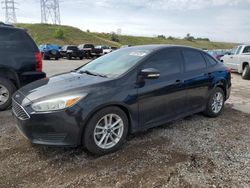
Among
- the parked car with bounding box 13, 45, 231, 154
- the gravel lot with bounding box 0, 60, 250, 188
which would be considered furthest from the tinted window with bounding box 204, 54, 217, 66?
the gravel lot with bounding box 0, 60, 250, 188

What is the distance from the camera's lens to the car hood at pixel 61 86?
342 cm

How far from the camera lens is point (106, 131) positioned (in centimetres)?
359

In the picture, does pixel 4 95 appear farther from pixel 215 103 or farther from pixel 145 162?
pixel 215 103

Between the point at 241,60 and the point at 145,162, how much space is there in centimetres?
1120

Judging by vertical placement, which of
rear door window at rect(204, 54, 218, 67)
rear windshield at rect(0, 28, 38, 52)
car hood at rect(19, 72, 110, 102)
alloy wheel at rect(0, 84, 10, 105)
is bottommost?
alloy wheel at rect(0, 84, 10, 105)

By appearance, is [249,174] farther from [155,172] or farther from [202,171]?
[155,172]

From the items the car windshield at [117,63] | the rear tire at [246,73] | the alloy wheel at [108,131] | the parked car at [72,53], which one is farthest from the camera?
Result: the parked car at [72,53]

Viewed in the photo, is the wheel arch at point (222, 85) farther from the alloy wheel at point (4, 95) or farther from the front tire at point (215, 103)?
the alloy wheel at point (4, 95)

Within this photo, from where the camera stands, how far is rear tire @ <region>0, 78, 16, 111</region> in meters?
5.59

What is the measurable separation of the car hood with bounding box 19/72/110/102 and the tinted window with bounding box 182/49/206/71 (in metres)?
1.78

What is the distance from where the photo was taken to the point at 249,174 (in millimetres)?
3150

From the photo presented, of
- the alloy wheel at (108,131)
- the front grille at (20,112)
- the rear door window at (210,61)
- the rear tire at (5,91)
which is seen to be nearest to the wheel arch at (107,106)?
the alloy wheel at (108,131)

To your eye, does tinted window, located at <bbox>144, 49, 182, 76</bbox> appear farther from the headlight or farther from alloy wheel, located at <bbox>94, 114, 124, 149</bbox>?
the headlight

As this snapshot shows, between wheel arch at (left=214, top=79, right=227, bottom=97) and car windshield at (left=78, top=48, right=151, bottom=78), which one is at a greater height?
car windshield at (left=78, top=48, right=151, bottom=78)
